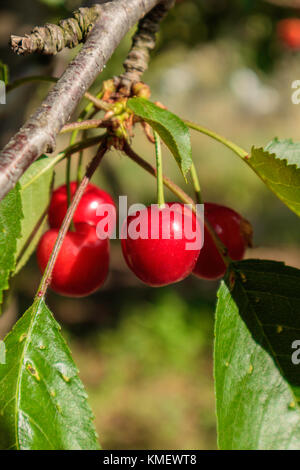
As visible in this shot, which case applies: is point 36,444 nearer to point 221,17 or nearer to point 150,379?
point 221,17

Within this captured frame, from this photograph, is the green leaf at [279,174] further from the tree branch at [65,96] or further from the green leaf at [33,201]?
the green leaf at [33,201]

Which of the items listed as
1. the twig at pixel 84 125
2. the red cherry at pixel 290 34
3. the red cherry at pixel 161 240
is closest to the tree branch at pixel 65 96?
the twig at pixel 84 125

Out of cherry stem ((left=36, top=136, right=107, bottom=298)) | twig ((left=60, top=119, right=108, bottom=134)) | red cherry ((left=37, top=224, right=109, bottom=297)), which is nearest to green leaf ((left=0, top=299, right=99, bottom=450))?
cherry stem ((left=36, top=136, right=107, bottom=298))

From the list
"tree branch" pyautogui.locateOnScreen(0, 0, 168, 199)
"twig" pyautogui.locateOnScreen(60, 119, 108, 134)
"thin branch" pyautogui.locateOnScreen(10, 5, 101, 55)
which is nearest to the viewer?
"tree branch" pyautogui.locateOnScreen(0, 0, 168, 199)

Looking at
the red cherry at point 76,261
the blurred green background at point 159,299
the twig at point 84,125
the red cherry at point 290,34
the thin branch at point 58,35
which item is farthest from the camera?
the red cherry at point 290,34

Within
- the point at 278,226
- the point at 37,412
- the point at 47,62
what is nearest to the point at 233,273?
the point at 37,412

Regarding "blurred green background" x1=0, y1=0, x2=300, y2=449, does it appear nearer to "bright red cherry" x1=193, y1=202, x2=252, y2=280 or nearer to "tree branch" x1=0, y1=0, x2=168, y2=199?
"bright red cherry" x1=193, y1=202, x2=252, y2=280
